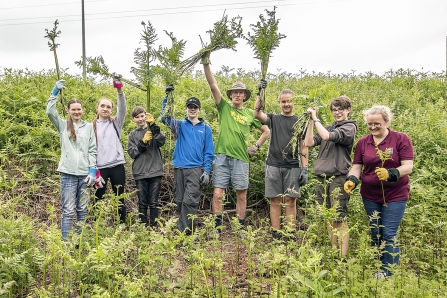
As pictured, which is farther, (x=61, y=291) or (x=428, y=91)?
(x=428, y=91)

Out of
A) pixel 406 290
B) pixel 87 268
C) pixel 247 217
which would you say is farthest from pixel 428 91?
pixel 87 268

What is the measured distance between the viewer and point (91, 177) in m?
5.43

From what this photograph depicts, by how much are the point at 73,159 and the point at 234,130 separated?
252 centimetres

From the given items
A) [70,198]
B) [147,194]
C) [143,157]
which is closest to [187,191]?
[147,194]

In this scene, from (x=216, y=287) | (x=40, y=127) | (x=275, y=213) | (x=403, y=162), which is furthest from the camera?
(x=40, y=127)

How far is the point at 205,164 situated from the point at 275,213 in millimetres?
1397

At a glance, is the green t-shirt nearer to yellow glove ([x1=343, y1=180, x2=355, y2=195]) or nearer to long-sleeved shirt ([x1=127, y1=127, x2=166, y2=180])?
long-sleeved shirt ([x1=127, y1=127, x2=166, y2=180])

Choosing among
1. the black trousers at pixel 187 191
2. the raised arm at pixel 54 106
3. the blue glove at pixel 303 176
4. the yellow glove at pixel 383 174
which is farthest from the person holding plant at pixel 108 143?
the yellow glove at pixel 383 174

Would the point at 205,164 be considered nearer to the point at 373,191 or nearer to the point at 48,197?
the point at 373,191

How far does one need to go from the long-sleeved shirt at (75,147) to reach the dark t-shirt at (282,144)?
2.78 meters

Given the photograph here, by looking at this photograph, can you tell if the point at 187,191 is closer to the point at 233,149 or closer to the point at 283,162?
the point at 233,149

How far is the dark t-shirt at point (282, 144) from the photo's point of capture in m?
5.91

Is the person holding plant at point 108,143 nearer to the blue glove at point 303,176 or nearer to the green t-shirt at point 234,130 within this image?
the green t-shirt at point 234,130

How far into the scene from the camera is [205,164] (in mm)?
6230
